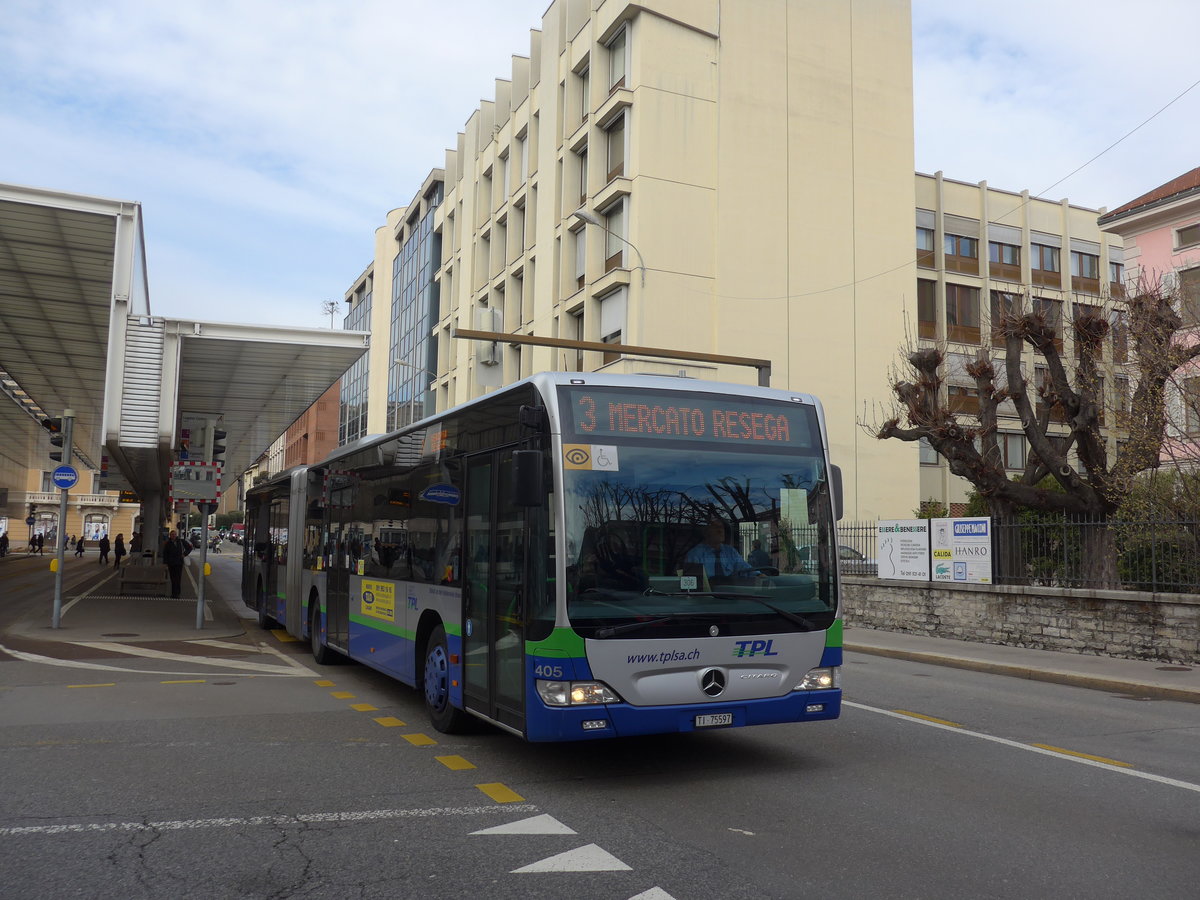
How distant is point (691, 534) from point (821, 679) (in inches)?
59.1

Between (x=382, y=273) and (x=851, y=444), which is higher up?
(x=382, y=273)

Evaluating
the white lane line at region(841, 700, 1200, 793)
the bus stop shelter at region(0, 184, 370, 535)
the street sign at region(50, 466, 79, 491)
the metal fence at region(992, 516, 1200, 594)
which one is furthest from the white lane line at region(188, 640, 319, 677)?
the metal fence at region(992, 516, 1200, 594)

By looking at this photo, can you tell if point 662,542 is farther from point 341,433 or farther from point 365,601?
point 341,433

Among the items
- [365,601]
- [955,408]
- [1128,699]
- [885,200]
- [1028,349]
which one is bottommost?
[1128,699]

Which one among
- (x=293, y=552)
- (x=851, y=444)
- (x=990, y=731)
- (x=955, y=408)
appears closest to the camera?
(x=990, y=731)

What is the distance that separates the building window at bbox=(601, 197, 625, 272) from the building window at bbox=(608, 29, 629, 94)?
3.88 metres

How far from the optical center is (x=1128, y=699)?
39.8ft

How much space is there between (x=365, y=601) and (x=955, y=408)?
42.1ft

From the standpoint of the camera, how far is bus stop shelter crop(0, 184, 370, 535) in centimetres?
1734

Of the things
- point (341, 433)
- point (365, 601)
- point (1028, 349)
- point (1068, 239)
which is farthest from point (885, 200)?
point (341, 433)

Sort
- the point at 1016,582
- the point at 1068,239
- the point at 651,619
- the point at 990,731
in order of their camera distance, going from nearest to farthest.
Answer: the point at 651,619
the point at 990,731
the point at 1016,582
the point at 1068,239

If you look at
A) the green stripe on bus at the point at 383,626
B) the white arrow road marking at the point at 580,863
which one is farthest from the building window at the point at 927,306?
the white arrow road marking at the point at 580,863

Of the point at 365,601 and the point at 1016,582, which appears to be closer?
the point at 365,601

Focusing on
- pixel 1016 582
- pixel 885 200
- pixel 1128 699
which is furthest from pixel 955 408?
pixel 885 200
